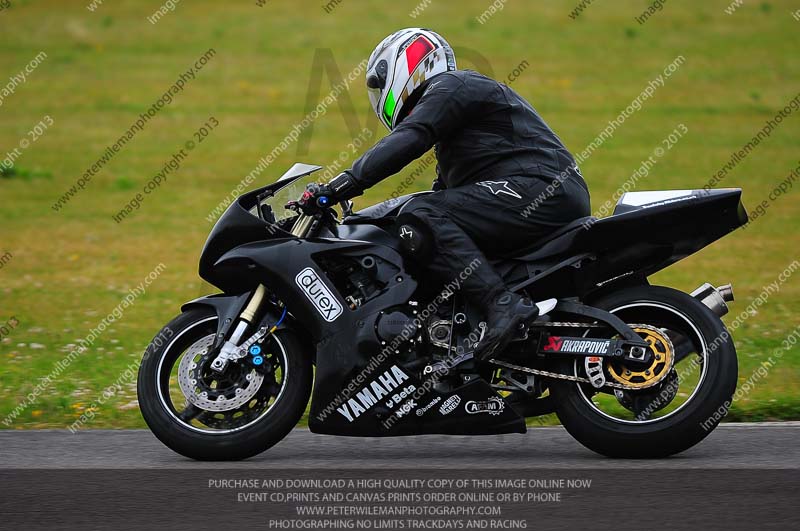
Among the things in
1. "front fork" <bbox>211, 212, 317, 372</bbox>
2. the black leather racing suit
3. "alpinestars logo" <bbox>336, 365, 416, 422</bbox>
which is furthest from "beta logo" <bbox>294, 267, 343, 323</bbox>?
the black leather racing suit

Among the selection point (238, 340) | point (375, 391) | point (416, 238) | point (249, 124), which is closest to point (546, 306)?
point (416, 238)

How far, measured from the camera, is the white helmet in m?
6.01

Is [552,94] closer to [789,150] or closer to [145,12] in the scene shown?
[789,150]

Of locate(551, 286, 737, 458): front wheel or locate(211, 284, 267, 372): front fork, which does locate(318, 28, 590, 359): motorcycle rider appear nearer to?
locate(551, 286, 737, 458): front wheel

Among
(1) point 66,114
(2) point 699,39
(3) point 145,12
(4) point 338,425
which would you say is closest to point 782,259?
(4) point 338,425

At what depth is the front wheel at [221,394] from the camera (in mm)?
5855

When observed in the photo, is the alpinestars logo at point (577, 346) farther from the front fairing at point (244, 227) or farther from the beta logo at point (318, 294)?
the front fairing at point (244, 227)

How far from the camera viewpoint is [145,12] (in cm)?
3312

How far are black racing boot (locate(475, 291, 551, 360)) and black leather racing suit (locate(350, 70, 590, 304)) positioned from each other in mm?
66

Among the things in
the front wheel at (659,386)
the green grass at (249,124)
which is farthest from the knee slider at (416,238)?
the green grass at (249,124)

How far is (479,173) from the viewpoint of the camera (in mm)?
6051
